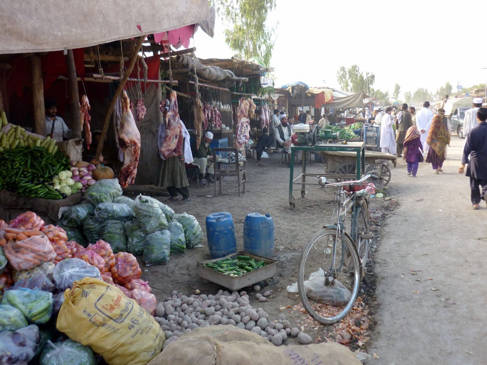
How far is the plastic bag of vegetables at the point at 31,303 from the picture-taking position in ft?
9.10

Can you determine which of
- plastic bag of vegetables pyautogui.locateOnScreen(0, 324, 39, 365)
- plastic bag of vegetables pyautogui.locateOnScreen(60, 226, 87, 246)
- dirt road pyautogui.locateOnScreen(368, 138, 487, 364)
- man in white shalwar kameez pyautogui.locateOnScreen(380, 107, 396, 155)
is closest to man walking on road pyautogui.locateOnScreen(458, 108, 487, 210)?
dirt road pyautogui.locateOnScreen(368, 138, 487, 364)

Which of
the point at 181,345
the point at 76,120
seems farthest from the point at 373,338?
the point at 76,120

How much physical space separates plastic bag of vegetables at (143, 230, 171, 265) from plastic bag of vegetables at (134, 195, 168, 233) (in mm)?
87

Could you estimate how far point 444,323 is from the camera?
3.58 m

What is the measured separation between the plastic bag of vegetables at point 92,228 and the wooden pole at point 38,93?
60.4 inches

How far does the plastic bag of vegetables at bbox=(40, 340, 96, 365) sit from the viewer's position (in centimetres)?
257

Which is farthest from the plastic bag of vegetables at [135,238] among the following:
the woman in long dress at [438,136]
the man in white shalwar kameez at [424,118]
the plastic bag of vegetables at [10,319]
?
the man in white shalwar kameez at [424,118]

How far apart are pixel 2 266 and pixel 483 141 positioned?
7.28m

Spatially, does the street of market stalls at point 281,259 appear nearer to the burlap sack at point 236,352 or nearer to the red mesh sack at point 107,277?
the red mesh sack at point 107,277

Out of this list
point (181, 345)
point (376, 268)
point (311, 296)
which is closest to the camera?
point (181, 345)

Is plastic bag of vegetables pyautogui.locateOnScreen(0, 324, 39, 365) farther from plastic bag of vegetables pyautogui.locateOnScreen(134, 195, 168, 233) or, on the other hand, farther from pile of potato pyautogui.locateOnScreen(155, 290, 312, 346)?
plastic bag of vegetables pyautogui.locateOnScreen(134, 195, 168, 233)

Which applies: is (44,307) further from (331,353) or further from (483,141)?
(483,141)

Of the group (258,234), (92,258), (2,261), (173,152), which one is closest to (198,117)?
(173,152)

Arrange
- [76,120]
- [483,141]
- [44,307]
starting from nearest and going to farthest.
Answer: [44,307]
[76,120]
[483,141]
